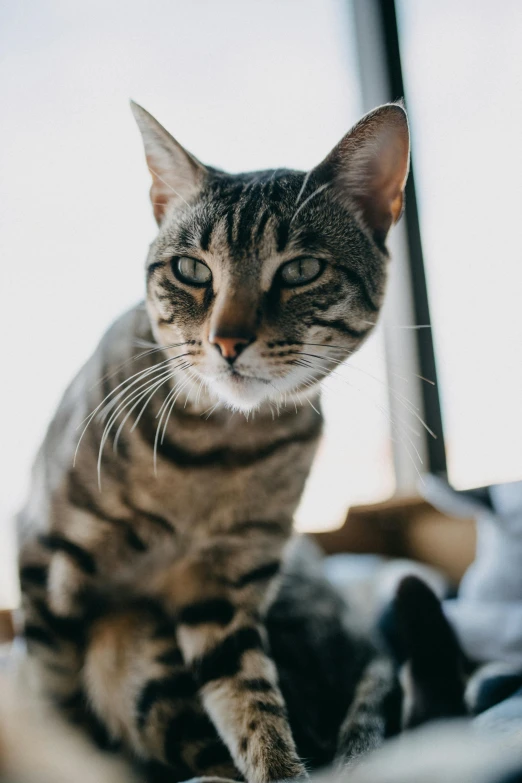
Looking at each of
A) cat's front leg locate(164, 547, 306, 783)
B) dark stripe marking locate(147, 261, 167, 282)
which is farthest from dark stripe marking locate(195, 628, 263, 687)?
dark stripe marking locate(147, 261, 167, 282)

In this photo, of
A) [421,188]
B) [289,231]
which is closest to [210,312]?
[289,231]

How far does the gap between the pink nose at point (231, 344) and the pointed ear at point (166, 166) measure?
0.23 meters

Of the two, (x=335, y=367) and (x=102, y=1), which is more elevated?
(x=102, y=1)

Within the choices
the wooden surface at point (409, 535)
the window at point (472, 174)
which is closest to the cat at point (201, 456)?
the window at point (472, 174)

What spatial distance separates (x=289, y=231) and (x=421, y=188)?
300 millimetres

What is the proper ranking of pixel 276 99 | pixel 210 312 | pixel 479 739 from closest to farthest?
pixel 479 739 < pixel 210 312 < pixel 276 99

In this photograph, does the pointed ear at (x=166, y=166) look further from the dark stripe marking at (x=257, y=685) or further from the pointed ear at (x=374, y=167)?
the dark stripe marking at (x=257, y=685)

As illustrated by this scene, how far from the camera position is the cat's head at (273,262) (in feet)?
2.11

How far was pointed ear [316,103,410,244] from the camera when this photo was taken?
68cm

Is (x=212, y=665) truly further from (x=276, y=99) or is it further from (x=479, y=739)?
(x=276, y=99)

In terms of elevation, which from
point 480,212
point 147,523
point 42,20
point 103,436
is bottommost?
point 147,523

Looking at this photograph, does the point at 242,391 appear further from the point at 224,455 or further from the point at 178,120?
the point at 178,120

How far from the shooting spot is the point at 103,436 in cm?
71

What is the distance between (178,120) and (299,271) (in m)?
0.35
